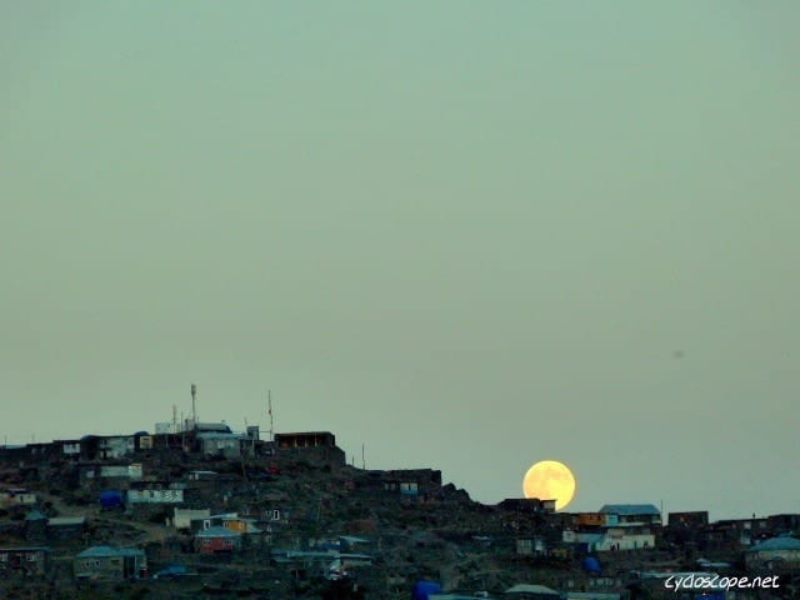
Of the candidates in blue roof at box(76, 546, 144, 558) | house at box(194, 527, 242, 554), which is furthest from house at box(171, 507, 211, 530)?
blue roof at box(76, 546, 144, 558)

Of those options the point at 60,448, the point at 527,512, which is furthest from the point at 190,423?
the point at 527,512

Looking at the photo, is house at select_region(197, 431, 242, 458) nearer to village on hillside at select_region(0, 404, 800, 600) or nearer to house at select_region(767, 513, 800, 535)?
village on hillside at select_region(0, 404, 800, 600)

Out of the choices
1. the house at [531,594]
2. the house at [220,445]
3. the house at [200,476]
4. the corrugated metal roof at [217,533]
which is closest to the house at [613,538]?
the house at [531,594]

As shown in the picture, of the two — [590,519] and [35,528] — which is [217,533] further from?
[590,519]

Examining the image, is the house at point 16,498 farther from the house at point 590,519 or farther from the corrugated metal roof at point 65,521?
the house at point 590,519

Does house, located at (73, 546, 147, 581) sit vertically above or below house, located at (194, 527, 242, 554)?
below
